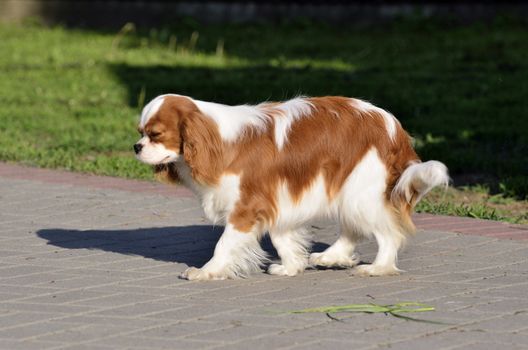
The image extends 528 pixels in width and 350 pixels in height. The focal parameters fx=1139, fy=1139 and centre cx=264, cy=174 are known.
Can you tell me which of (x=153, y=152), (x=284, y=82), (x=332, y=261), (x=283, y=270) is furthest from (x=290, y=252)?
(x=284, y=82)

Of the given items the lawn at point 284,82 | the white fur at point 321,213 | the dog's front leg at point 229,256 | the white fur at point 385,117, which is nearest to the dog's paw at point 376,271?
the white fur at point 321,213

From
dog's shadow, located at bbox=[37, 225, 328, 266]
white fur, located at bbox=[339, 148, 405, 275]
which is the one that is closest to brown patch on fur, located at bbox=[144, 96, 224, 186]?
white fur, located at bbox=[339, 148, 405, 275]

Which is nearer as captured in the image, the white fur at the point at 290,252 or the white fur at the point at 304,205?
the white fur at the point at 304,205

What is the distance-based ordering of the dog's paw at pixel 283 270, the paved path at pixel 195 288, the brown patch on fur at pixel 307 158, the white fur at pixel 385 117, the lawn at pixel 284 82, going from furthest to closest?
1. the lawn at pixel 284 82
2. the dog's paw at pixel 283 270
3. the white fur at pixel 385 117
4. the brown patch on fur at pixel 307 158
5. the paved path at pixel 195 288

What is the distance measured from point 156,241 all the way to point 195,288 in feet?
4.47

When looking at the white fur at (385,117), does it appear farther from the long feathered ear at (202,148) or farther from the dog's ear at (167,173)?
the dog's ear at (167,173)

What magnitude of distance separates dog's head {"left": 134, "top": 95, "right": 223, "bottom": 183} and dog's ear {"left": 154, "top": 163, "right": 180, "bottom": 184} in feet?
0.53

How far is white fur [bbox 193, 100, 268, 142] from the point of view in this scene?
20.6 feet

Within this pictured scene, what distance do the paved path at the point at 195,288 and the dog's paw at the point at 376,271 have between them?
6cm

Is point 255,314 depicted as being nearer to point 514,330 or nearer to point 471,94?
point 514,330

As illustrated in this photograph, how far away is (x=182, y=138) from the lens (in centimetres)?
623

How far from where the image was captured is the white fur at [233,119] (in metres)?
6.28

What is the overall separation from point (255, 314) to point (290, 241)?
3.77ft

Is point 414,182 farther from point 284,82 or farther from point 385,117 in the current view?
point 284,82
